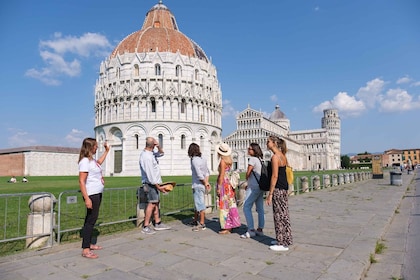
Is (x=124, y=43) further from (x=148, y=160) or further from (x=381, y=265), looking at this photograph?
(x=381, y=265)

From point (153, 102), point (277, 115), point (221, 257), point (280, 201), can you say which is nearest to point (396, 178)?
point (280, 201)

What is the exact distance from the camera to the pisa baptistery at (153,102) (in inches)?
1837

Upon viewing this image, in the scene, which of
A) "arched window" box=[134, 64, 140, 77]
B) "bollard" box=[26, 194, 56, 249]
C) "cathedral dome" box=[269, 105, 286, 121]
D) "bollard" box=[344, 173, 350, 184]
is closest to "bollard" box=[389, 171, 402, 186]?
"bollard" box=[344, 173, 350, 184]

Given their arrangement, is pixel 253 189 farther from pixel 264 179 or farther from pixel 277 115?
pixel 277 115

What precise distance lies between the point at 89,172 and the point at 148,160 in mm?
1728

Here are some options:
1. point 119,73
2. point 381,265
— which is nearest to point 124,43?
point 119,73

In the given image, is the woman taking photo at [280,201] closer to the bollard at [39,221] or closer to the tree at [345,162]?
the bollard at [39,221]

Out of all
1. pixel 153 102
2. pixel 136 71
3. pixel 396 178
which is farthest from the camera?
pixel 136 71

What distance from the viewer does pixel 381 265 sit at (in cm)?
454

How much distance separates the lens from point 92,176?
511cm

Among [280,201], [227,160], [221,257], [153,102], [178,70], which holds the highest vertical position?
[178,70]

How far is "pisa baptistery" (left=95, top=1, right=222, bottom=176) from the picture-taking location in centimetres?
4666

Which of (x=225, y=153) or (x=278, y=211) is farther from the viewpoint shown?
(x=225, y=153)

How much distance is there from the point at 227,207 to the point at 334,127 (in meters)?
147
